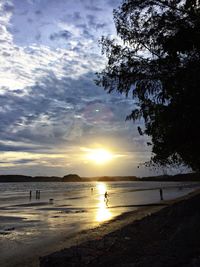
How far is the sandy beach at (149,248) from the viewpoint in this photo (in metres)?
11.6

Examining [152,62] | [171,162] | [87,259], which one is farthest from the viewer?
[171,162]

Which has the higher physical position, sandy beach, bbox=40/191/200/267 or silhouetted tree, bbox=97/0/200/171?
silhouetted tree, bbox=97/0/200/171

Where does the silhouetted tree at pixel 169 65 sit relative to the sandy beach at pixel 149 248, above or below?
above

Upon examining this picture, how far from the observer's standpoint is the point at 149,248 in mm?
13359

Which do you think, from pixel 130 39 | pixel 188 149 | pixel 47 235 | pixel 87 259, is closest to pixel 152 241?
pixel 87 259

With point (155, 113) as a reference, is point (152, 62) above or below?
above

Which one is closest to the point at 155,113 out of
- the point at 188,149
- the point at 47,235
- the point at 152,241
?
the point at 188,149

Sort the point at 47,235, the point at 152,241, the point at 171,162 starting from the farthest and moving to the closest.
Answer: the point at 47,235, the point at 171,162, the point at 152,241

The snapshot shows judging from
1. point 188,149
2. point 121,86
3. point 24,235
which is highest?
point 121,86

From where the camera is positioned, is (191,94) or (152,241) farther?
(152,241)

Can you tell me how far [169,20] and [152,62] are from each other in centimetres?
169

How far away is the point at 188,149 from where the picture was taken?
18.0m

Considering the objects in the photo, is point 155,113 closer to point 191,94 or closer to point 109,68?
point 109,68

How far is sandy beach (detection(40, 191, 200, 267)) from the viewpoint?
38.1ft
